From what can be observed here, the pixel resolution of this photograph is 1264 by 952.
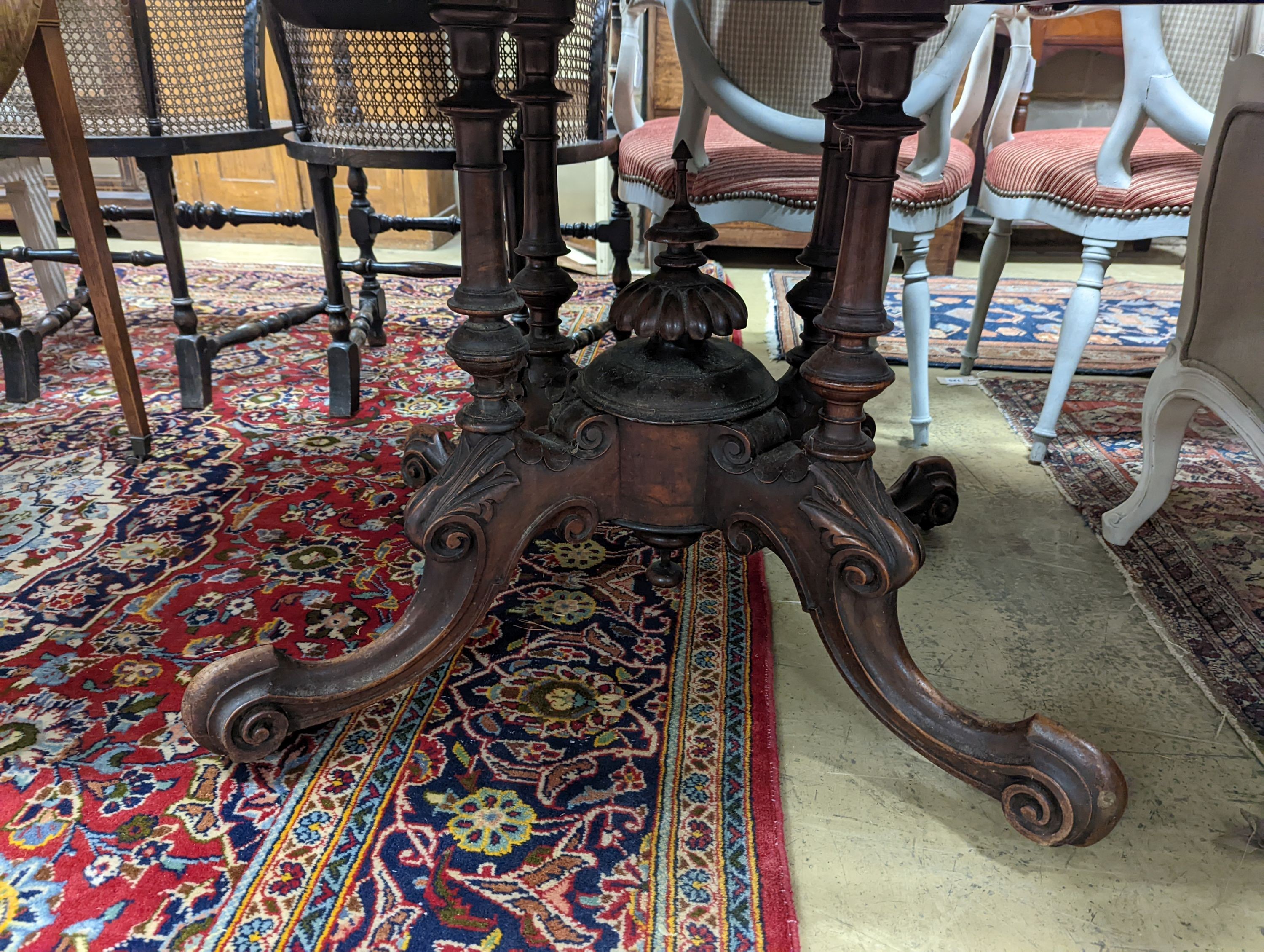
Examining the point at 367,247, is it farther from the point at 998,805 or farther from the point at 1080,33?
the point at 1080,33

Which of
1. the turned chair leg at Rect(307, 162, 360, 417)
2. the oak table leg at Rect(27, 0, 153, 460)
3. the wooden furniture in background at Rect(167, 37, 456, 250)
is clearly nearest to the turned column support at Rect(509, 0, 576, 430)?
the turned chair leg at Rect(307, 162, 360, 417)

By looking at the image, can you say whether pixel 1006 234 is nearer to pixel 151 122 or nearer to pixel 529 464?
pixel 529 464

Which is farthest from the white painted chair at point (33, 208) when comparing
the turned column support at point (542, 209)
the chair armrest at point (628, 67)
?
the turned column support at point (542, 209)

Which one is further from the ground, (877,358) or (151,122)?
(151,122)

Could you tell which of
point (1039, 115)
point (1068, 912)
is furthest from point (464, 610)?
point (1039, 115)

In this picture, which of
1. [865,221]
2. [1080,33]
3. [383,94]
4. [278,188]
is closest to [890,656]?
[865,221]

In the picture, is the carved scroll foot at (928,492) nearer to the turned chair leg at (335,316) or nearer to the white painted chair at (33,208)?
the turned chair leg at (335,316)

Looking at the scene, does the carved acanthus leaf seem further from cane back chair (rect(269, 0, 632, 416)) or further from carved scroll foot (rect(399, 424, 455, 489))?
cane back chair (rect(269, 0, 632, 416))

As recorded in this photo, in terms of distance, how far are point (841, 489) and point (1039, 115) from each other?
3752mm

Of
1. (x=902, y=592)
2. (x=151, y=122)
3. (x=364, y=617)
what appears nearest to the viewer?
(x=364, y=617)

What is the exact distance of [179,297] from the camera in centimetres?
180

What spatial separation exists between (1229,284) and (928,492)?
477 millimetres

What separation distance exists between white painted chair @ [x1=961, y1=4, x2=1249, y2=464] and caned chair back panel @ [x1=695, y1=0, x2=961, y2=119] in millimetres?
364

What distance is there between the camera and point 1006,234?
2.05 meters
